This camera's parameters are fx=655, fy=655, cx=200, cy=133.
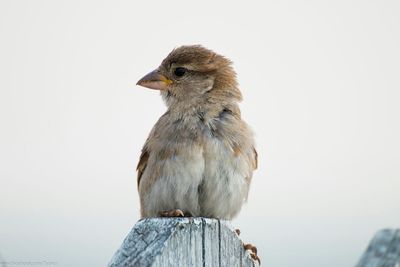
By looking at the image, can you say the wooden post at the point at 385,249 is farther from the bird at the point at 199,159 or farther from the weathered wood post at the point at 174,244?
the bird at the point at 199,159

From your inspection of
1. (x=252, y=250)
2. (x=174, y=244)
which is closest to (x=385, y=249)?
(x=174, y=244)

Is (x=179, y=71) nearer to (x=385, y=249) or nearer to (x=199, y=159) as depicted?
(x=199, y=159)

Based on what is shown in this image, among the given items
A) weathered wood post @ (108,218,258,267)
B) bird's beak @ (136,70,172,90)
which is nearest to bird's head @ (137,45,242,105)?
bird's beak @ (136,70,172,90)

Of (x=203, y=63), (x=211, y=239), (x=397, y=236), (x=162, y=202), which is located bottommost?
(x=162, y=202)

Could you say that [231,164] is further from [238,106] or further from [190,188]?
[238,106]

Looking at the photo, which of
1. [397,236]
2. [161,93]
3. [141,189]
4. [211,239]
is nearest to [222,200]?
[141,189]

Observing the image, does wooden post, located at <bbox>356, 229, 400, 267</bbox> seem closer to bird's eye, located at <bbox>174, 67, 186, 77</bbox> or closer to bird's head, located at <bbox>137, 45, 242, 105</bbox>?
bird's head, located at <bbox>137, 45, 242, 105</bbox>
